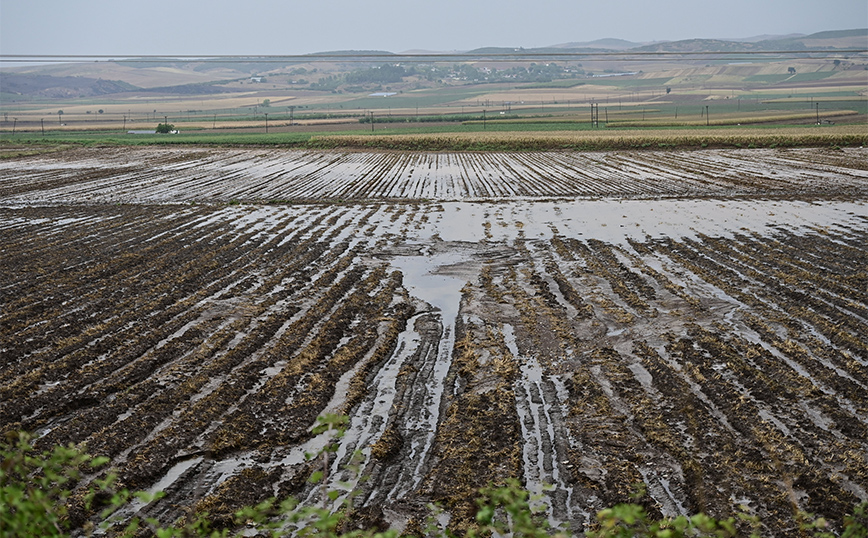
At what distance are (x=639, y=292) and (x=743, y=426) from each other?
5.59 m

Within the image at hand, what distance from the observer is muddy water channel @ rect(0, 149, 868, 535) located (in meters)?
6.38

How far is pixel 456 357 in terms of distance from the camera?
31.7ft

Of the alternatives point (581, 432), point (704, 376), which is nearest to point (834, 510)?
point (581, 432)

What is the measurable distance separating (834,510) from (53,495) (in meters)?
5.99

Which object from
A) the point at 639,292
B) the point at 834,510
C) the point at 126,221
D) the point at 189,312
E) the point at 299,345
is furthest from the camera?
the point at 126,221

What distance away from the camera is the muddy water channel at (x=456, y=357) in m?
6.38

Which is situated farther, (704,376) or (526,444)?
(704,376)

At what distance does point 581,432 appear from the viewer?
23.8ft

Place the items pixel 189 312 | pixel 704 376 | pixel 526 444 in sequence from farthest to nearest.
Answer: pixel 189 312, pixel 704 376, pixel 526 444

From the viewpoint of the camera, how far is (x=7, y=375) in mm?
8836

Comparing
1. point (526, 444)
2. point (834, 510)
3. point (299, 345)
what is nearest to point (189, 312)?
point (299, 345)

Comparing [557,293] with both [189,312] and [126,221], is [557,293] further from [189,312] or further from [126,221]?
[126,221]

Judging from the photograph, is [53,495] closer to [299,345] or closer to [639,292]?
[299,345]

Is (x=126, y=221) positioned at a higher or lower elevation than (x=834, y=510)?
higher
